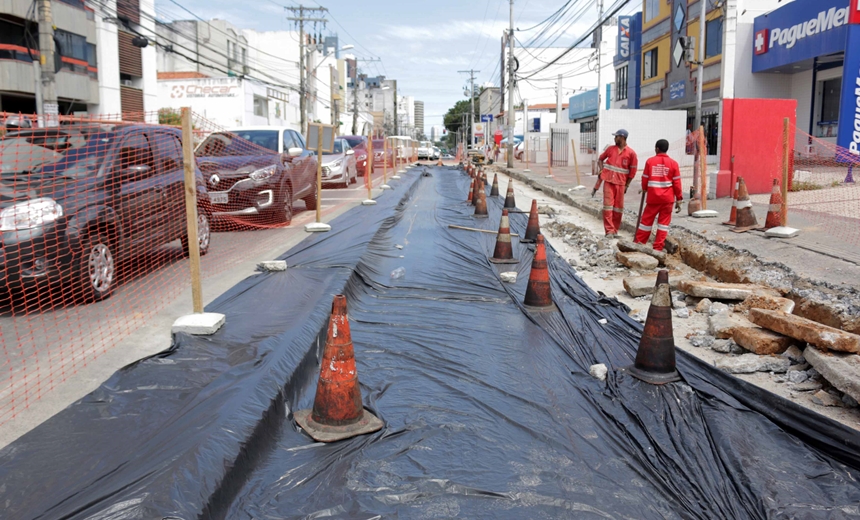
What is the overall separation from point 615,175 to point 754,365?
6541mm

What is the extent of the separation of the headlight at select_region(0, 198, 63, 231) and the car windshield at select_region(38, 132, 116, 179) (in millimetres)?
475

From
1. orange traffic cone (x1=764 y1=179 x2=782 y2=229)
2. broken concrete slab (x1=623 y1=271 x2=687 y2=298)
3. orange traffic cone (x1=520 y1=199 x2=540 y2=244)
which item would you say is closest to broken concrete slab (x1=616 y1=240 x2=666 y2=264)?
orange traffic cone (x1=520 y1=199 x2=540 y2=244)

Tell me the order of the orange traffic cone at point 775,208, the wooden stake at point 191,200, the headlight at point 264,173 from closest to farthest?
the wooden stake at point 191,200 → the orange traffic cone at point 775,208 → the headlight at point 264,173

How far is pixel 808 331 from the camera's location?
4.90 m

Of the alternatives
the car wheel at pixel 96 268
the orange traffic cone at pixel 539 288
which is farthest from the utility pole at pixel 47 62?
the orange traffic cone at pixel 539 288

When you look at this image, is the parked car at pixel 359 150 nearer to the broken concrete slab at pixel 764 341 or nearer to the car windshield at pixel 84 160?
the car windshield at pixel 84 160

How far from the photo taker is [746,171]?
14516 mm

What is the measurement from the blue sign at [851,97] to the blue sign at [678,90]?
13.7 metres

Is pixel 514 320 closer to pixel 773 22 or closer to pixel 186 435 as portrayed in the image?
pixel 186 435

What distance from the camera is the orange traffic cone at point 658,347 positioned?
470 cm

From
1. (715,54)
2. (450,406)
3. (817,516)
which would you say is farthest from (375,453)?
(715,54)

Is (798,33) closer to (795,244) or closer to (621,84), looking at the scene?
(795,244)

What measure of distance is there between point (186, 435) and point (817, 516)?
2.95 meters

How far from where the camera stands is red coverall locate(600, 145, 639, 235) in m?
11.2
